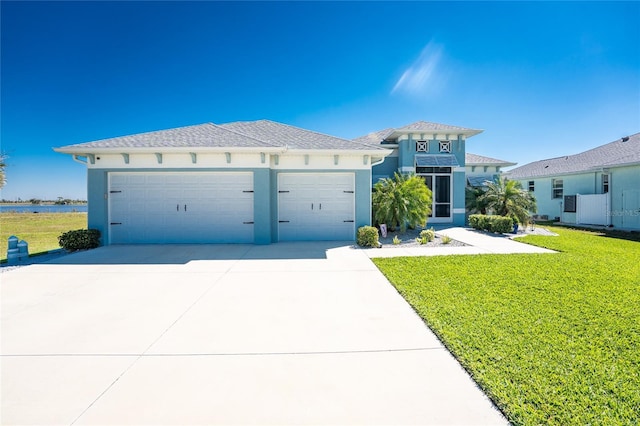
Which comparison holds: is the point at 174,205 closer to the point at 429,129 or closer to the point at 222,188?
the point at 222,188

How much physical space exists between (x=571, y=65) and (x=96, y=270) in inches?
807

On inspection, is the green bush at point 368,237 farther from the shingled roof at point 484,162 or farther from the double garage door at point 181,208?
the shingled roof at point 484,162

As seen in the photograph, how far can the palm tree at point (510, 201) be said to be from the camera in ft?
41.8

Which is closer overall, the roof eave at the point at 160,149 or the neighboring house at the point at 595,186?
the roof eave at the point at 160,149

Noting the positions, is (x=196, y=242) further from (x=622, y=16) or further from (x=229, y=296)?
(x=622, y=16)

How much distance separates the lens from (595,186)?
51.6 ft

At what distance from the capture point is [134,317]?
397 cm

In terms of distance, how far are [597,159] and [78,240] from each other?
27085 mm

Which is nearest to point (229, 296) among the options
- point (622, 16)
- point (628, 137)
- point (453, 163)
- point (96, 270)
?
point (96, 270)

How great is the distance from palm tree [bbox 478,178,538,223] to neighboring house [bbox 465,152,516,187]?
9.40 ft

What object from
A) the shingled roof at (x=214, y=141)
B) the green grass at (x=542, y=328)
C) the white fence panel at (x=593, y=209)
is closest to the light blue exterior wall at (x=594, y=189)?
the white fence panel at (x=593, y=209)

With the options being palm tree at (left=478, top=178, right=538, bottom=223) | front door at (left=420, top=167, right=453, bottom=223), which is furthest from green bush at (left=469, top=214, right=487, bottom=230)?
front door at (left=420, top=167, right=453, bottom=223)

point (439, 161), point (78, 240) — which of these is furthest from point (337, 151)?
point (78, 240)

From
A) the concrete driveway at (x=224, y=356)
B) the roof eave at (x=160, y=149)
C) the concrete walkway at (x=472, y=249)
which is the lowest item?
the concrete driveway at (x=224, y=356)
